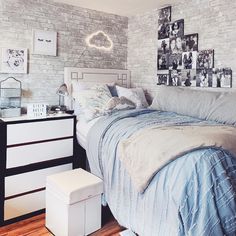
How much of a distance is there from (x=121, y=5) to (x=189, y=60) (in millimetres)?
1110

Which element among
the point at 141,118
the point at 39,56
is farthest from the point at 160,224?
the point at 39,56

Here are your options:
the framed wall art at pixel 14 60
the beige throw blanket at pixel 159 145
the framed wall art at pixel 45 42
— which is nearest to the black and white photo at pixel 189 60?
the beige throw blanket at pixel 159 145

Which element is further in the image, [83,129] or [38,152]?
[83,129]

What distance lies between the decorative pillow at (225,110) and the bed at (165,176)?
41 millimetres

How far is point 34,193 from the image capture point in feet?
8.45

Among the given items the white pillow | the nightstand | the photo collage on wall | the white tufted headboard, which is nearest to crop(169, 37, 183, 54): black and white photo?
the photo collage on wall

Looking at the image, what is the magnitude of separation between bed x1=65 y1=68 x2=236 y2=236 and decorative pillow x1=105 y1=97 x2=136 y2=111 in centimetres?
27

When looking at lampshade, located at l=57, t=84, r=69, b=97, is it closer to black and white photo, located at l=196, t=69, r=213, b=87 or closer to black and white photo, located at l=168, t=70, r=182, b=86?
black and white photo, located at l=168, t=70, r=182, b=86

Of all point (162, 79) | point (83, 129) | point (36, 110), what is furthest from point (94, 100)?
point (162, 79)

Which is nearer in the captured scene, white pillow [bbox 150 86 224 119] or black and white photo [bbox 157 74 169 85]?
white pillow [bbox 150 86 224 119]

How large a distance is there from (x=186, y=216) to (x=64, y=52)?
2.55m

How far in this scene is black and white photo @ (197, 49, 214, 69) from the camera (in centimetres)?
297

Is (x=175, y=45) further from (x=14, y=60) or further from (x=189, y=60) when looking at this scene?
(x=14, y=60)

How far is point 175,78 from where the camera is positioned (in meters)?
3.37
